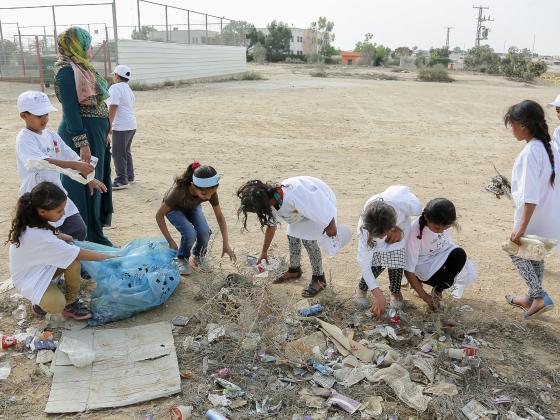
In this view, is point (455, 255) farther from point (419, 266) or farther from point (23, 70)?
point (23, 70)

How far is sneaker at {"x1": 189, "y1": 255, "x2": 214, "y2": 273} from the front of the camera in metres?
4.09

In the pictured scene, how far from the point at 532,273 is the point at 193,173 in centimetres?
247

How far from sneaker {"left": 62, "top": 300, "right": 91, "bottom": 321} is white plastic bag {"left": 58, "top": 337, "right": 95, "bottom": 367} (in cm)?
24

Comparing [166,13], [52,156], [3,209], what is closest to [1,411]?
[52,156]

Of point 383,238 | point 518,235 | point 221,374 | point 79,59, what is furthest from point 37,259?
point 518,235

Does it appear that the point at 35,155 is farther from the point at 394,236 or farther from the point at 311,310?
the point at 394,236

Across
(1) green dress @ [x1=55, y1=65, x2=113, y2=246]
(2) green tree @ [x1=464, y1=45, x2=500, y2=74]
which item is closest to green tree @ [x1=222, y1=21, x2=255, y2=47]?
(2) green tree @ [x1=464, y1=45, x2=500, y2=74]

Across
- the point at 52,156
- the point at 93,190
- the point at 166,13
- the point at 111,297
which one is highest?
the point at 166,13

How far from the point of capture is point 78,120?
392 cm

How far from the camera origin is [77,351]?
293cm

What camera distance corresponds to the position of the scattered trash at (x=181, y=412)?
2.48 metres

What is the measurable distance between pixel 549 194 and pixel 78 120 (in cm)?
345

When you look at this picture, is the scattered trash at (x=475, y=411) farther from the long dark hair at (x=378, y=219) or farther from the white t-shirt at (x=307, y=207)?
the white t-shirt at (x=307, y=207)

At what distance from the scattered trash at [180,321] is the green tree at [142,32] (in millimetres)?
16694
